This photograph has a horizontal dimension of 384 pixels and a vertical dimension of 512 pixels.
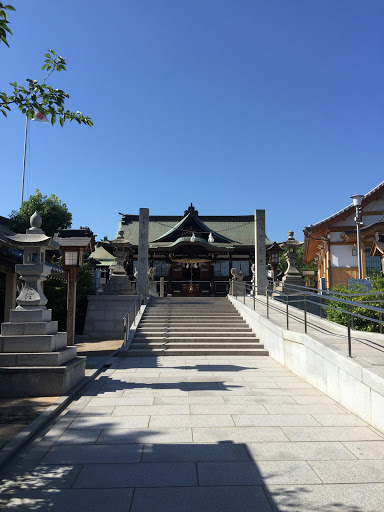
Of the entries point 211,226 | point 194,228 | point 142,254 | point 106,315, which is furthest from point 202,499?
point 211,226

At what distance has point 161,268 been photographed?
87.9 ft

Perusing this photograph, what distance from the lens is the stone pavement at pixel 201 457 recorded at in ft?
8.87

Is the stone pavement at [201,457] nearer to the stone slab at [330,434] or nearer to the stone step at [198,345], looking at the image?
the stone slab at [330,434]

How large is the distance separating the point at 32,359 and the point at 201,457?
3.38 meters

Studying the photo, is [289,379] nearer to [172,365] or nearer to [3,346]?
[172,365]

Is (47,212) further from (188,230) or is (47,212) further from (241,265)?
(241,265)

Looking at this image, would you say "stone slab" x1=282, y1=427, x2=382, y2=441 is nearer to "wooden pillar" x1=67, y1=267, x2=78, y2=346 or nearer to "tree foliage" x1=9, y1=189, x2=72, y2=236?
"wooden pillar" x1=67, y1=267, x2=78, y2=346

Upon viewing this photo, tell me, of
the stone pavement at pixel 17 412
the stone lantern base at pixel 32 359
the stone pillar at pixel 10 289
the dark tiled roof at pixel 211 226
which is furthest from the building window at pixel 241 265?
the stone pavement at pixel 17 412

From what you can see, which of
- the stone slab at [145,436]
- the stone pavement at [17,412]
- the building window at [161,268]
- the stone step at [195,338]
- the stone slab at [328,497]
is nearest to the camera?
the stone slab at [328,497]

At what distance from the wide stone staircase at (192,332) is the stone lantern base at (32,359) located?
4532 millimetres

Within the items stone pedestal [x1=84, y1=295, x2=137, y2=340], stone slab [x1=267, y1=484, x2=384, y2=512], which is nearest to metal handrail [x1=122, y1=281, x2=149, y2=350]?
stone pedestal [x1=84, y1=295, x2=137, y2=340]

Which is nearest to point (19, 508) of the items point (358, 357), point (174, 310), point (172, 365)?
point (358, 357)

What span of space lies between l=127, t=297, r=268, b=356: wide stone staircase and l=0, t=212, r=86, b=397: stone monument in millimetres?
4448

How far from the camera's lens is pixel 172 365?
28.2ft
